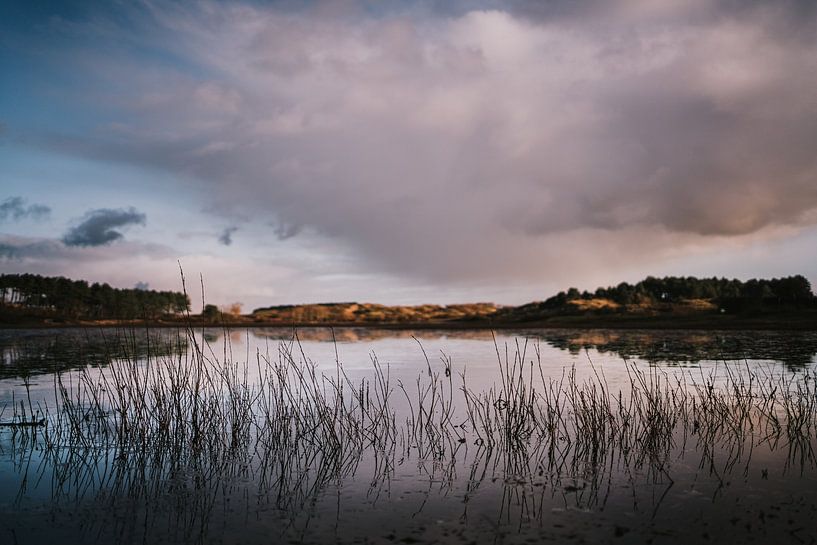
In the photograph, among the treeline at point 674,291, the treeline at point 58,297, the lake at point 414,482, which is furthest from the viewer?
the treeline at point 58,297

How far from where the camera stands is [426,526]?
665cm

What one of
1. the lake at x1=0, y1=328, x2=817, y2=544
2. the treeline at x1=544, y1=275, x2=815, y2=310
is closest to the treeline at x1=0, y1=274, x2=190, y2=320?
the treeline at x1=544, y1=275, x2=815, y2=310

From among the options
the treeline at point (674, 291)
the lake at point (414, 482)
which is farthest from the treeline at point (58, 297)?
the lake at point (414, 482)

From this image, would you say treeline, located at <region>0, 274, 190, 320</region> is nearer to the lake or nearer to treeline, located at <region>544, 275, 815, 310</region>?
treeline, located at <region>544, 275, 815, 310</region>

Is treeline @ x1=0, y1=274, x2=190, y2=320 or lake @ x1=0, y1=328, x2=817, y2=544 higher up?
treeline @ x1=0, y1=274, x2=190, y2=320

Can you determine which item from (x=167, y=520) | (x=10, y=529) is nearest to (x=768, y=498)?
(x=167, y=520)

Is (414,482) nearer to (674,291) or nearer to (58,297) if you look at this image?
(674,291)

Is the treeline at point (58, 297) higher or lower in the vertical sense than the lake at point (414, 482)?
higher

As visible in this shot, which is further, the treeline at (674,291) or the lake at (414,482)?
the treeline at (674,291)

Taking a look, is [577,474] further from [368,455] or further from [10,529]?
[10,529]

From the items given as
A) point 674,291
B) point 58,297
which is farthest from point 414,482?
point 58,297

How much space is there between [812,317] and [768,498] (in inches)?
2532

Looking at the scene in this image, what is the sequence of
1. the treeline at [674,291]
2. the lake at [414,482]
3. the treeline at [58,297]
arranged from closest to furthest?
the lake at [414,482] → the treeline at [674,291] → the treeline at [58,297]

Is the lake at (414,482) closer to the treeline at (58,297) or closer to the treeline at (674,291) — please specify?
the treeline at (674,291)
